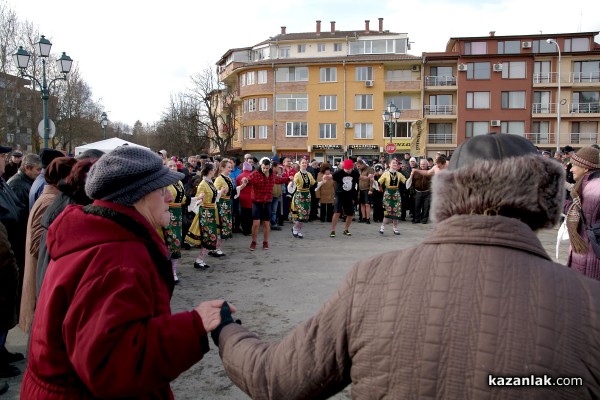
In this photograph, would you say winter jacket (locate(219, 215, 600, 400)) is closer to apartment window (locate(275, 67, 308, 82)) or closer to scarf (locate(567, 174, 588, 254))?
scarf (locate(567, 174, 588, 254))

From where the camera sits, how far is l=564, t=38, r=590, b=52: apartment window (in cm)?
4772

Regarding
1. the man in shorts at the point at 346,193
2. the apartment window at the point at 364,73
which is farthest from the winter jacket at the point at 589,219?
the apartment window at the point at 364,73

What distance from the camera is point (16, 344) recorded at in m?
5.37

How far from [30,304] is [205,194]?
512cm

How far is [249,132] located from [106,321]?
5042 centimetres

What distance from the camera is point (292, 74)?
48.9 metres

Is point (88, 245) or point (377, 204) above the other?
A: point (88, 245)

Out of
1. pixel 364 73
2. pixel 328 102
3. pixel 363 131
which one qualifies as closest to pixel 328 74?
pixel 328 102

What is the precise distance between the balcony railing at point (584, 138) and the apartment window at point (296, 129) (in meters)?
27.1

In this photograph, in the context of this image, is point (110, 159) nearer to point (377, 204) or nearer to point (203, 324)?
point (203, 324)

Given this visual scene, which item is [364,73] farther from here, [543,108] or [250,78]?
[543,108]

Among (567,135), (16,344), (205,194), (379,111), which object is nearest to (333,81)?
(379,111)

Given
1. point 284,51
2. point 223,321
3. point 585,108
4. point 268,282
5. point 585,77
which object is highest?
point 284,51

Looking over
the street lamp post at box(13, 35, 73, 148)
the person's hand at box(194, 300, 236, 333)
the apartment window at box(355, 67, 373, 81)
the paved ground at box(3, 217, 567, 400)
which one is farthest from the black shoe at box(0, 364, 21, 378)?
the apartment window at box(355, 67, 373, 81)
